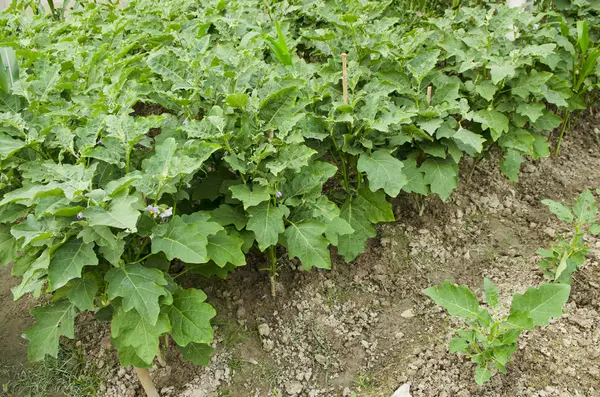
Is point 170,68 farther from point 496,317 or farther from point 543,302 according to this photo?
point 543,302

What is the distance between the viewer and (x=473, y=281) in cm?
295

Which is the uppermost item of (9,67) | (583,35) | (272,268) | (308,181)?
(9,67)

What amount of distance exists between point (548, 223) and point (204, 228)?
232 centimetres

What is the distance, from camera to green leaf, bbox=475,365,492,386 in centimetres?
212

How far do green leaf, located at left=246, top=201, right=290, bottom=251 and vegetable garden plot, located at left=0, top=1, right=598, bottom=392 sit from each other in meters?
0.01

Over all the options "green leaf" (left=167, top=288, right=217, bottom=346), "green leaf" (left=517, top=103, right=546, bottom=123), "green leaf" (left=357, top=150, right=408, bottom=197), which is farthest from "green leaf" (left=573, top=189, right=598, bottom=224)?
"green leaf" (left=167, top=288, right=217, bottom=346)

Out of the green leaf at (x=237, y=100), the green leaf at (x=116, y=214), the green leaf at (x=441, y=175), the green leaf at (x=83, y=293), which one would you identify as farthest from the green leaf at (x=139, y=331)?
the green leaf at (x=441, y=175)

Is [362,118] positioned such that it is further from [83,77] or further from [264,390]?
[83,77]

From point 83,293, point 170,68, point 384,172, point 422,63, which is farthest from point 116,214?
point 422,63

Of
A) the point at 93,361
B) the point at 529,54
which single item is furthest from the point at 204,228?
the point at 529,54

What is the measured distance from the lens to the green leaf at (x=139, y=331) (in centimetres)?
194

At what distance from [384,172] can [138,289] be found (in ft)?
4.28

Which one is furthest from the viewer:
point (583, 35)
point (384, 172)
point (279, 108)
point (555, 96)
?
point (583, 35)

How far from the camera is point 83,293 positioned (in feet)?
6.45
